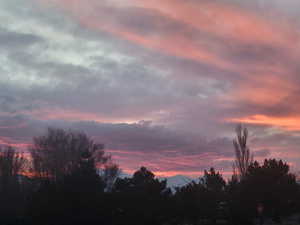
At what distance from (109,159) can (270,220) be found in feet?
99.7

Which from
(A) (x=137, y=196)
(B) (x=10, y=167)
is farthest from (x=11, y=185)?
(A) (x=137, y=196)

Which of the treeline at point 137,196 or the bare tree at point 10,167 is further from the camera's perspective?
the bare tree at point 10,167

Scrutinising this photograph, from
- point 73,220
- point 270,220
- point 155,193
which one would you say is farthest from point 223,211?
point 73,220

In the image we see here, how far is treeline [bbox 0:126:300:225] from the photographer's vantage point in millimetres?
37562

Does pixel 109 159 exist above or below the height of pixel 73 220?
above

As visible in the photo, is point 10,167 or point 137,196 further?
point 10,167

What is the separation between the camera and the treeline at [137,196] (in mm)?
37562

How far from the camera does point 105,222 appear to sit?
38.5 m

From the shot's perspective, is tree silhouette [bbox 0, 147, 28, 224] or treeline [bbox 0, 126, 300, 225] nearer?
treeline [bbox 0, 126, 300, 225]

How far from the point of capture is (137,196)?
139 feet

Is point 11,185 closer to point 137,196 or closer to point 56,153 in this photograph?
point 56,153

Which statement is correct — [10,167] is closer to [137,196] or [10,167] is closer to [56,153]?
[56,153]

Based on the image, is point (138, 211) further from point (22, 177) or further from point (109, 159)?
point (22, 177)

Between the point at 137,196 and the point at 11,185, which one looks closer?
the point at 137,196
